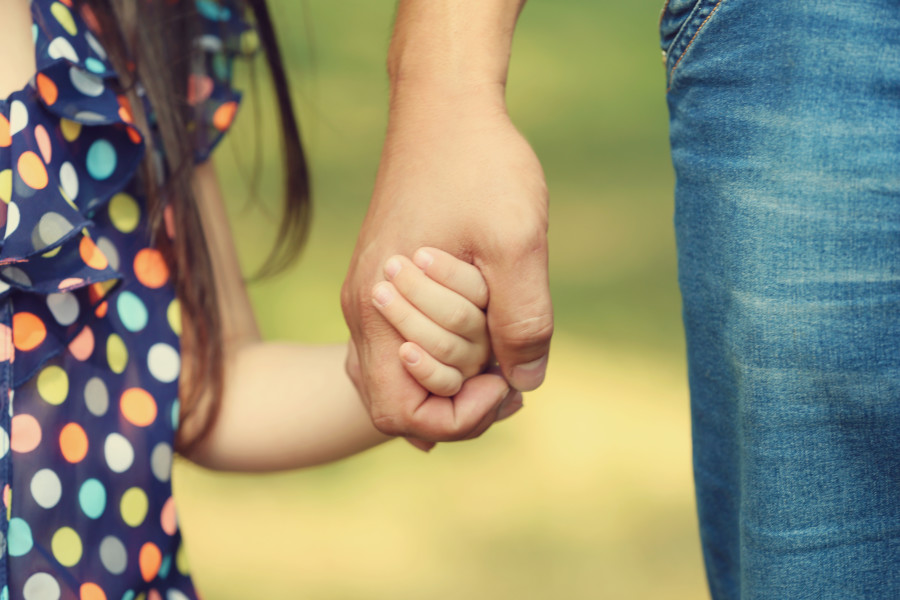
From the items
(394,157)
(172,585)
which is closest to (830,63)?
(394,157)

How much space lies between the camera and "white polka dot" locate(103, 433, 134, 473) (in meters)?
0.68

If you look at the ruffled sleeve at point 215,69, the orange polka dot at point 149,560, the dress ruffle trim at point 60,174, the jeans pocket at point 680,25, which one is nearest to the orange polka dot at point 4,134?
the dress ruffle trim at point 60,174

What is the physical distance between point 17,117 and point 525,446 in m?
1.30

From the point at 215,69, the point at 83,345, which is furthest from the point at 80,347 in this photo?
the point at 215,69

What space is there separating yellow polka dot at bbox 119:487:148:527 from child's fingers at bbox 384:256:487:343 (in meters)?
0.26

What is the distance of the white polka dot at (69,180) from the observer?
669mm

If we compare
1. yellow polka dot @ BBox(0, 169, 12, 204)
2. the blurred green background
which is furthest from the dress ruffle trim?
the blurred green background

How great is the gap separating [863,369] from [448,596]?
3.66ft

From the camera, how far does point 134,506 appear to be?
2.28 ft

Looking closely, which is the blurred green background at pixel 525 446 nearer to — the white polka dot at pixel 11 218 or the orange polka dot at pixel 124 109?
the orange polka dot at pixel 124 109

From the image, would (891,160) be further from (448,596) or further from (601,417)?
(601,417)

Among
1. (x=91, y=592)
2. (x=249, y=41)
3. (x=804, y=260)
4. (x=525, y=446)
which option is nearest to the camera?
(x=804, y=260)

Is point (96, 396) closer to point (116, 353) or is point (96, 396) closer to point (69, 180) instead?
point (116, 353)

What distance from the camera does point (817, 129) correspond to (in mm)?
547
